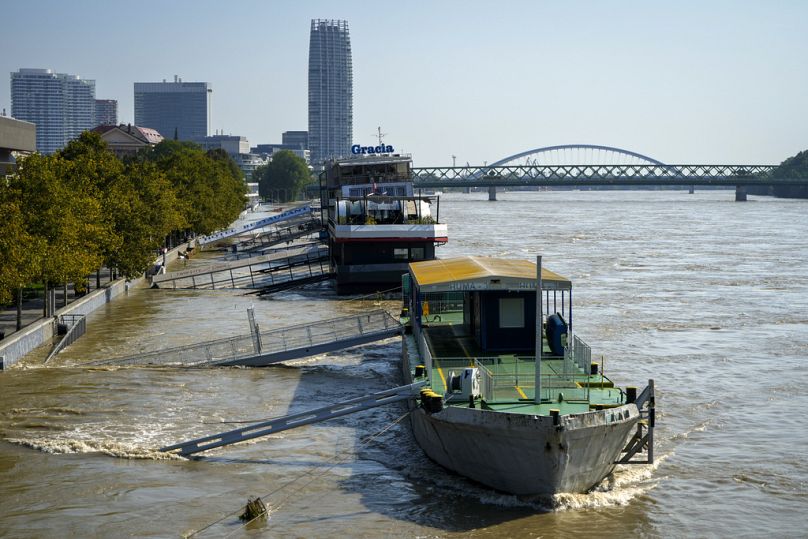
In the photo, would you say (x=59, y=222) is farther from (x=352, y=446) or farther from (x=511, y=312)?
(x=511, y=312)

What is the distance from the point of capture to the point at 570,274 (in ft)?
228

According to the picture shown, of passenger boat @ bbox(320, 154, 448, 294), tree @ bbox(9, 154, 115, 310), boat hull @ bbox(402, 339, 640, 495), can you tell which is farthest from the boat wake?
passenger boat @ bbox(320, 154, 448, 294)

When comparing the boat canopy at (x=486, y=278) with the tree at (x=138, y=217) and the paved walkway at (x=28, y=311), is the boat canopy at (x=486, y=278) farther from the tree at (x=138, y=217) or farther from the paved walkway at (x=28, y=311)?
the tree at (x=138, y=217)

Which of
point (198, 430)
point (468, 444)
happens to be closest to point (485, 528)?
point (468, 444)

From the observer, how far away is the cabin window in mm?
27719

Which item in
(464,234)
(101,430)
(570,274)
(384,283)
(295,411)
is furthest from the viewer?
(464,234)

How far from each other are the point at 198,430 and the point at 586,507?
1106cm

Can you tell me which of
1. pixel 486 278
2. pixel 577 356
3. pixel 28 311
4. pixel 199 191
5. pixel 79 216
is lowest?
pixel 28 311

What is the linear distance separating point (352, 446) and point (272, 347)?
1112 cm

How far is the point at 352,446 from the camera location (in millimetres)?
27000

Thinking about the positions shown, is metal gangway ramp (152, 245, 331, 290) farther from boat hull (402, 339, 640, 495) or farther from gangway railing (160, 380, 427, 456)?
boat hull (402, 339, 640, 495)

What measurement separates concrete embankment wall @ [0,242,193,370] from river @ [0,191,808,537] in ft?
2.31

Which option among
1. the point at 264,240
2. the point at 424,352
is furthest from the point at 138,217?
the point at 264,240

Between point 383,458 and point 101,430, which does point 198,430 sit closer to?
point 101,430
